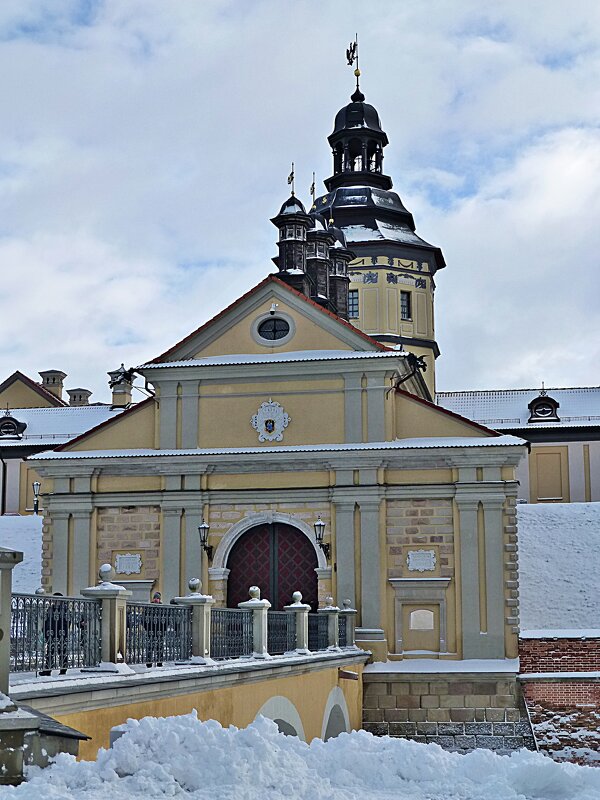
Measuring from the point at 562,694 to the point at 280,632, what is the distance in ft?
28.1

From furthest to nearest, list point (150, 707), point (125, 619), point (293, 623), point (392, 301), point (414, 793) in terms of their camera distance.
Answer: point (392, 301) < point (293, 623) < point (125, 619) < point (150, 707) < point (414, 793)

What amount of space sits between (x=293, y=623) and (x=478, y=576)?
7126mm

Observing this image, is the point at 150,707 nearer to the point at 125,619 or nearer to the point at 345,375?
the point at 125,619

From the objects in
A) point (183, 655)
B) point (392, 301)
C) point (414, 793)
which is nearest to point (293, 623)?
point (183, 655)

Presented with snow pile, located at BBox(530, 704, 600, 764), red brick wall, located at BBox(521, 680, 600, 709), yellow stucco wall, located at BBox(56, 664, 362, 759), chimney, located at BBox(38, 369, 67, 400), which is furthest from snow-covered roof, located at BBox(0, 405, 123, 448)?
snow pile, located at BBox(530, 704, 600, 764)

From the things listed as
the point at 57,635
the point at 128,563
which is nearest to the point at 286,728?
the point at 57,635

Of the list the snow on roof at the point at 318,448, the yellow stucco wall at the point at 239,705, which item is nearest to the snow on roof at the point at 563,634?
the yellow stucco wall at the point at 239,705

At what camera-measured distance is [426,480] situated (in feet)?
90.7

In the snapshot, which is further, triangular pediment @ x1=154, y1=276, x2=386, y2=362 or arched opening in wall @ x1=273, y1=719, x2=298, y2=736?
triangular pediment @ x1=154, y1=276, x2=386, y2=362

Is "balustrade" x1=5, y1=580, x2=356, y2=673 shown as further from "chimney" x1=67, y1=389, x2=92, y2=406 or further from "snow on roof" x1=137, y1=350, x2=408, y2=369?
"chimney" x1=67, y1=389, x2=92, y2=406

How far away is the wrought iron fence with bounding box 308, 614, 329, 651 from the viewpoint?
24062mm

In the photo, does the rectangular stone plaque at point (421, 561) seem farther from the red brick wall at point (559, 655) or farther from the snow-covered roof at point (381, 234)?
Result: the snow-covered roof at point (381, 234)

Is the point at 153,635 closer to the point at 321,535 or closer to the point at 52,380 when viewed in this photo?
the point at 321,535

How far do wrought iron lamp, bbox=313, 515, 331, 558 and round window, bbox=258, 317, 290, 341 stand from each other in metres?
4.25
